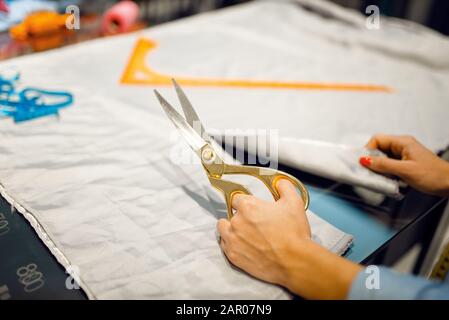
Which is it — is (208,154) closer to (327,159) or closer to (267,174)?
(267,174)

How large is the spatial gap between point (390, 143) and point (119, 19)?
32.1 inches

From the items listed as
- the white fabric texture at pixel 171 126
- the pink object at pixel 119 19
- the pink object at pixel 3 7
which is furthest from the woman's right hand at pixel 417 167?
the pink object at pixel 3 7

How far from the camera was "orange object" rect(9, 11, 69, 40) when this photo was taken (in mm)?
980

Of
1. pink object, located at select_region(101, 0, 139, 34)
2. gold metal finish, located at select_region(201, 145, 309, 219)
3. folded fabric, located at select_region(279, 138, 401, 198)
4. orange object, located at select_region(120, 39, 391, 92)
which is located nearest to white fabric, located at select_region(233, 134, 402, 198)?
folded fabric, located at select_region(279, 138, 401, 198)

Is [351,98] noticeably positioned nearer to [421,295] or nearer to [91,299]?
[421,295]

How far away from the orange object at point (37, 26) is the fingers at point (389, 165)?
857 millimetres

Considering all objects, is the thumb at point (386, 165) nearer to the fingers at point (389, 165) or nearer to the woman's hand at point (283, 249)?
the fingers at point (389, 165)

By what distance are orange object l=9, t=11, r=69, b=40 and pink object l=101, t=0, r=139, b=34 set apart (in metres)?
0.13

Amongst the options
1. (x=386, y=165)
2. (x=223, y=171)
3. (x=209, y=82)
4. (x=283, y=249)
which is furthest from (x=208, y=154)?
(x=209, y=82)

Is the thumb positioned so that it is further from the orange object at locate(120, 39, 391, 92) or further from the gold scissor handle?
the orange object at locate(120, 39, 391, 92)

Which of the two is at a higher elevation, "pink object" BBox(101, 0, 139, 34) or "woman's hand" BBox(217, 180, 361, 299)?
"pink object" BBox(101, 0, 139, 34)

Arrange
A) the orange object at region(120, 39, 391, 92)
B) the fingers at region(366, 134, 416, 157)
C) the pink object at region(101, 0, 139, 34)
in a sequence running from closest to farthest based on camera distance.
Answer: the fingers at region(366, 134, 416, 157), the orange object at region(120, 39, 391, 92), the pink object at region(101, 0, 139, 34)

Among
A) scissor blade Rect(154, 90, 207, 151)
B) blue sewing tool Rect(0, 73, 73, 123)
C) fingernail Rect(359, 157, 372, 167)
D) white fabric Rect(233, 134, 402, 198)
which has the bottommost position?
blue sewing tool Rect(0, 73, 73, 123)

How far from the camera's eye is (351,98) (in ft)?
2.79
